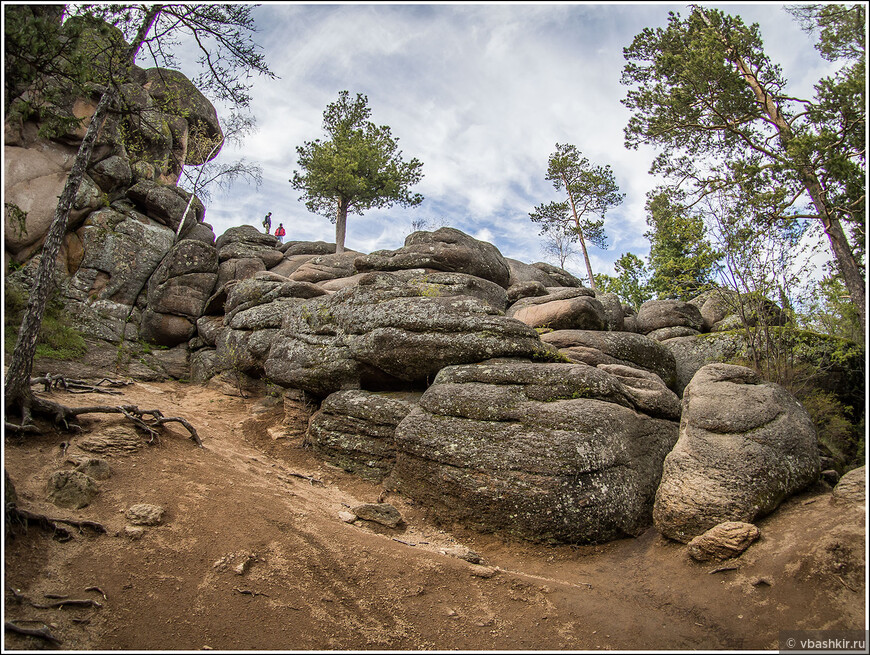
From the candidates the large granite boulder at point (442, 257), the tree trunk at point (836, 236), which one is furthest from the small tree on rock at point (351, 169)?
the tree trunk at point (836, 236)

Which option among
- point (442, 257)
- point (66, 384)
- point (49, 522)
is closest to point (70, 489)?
point (49, 522)

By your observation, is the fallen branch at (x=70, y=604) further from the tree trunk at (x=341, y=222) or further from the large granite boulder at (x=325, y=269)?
the tree trunk at (x=341, y=222)

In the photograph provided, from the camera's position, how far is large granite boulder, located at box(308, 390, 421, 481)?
40.0 feet

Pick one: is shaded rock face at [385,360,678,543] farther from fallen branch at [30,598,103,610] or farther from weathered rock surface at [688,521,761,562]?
fallen branch at [30,598,103,610]

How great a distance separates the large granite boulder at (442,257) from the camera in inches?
762

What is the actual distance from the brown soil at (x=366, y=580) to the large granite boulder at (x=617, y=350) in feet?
22.0

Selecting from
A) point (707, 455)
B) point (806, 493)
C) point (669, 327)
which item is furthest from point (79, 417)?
point (669, 327)

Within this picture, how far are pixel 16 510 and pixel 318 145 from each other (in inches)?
1337

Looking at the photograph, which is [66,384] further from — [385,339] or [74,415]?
[385,339]

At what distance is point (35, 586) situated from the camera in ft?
18.0

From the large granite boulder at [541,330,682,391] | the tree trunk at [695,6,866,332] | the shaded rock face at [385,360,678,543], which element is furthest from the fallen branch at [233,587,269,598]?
the tree trunk at [695,6,866,332]

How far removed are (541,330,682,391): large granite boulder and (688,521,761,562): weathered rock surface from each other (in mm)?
7140

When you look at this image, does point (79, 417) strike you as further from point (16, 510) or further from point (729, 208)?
point (729, 208)

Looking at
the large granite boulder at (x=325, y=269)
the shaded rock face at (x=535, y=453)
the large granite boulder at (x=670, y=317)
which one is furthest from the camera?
the large granite boulder at (x=325, y=269)
